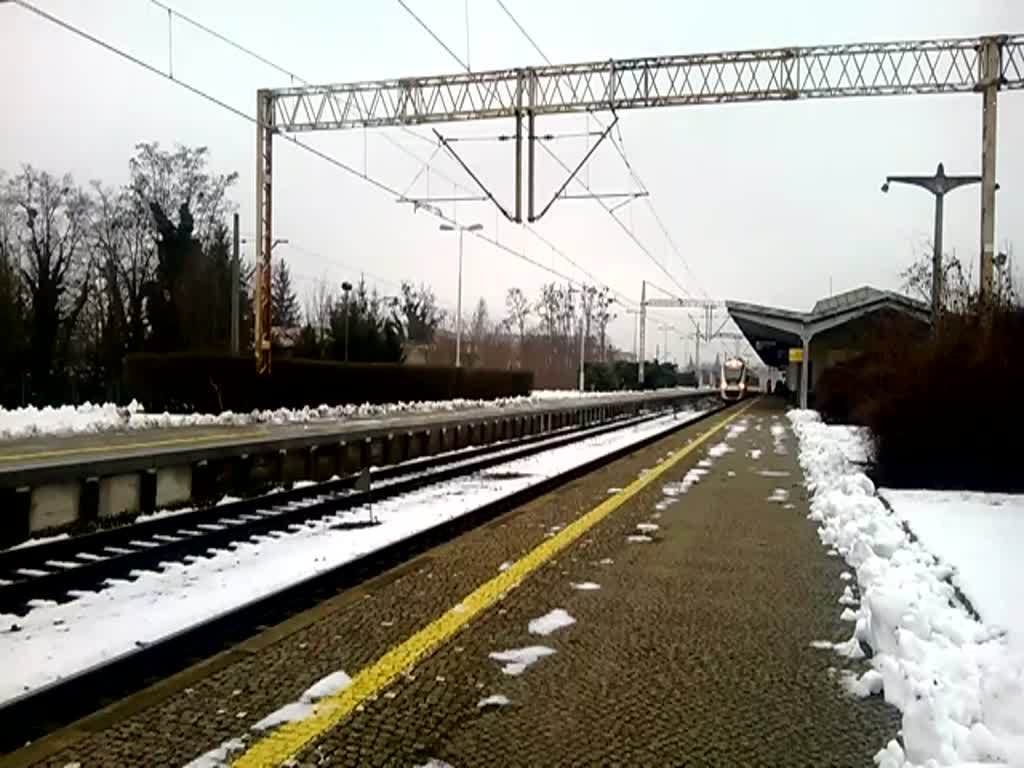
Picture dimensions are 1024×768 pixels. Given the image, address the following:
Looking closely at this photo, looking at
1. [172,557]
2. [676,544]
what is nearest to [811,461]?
[676,544]

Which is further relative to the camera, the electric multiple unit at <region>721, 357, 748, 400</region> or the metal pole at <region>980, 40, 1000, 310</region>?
the electric multiple unit at <region>721, 357, 748, 400</region>

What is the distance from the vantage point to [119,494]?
11000mm

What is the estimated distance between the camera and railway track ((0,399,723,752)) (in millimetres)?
5160

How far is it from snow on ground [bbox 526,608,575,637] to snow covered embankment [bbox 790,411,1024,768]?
195 cm

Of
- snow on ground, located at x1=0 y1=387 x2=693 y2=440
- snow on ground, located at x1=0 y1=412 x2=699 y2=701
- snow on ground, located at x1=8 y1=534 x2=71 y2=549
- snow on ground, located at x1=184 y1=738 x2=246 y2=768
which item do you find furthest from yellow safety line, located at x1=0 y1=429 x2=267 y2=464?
snow on ground, located at x1=184 y1=738 x2=246 y2=768

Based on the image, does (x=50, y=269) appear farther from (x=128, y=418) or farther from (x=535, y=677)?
(x=535, y=677)

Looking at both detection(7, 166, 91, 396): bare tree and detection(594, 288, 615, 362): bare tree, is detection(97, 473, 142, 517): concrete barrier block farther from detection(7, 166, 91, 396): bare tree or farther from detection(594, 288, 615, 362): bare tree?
detection(594, 288, 615, 362): bare tree

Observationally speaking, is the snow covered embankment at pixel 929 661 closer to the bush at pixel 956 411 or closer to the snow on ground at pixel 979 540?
the snow on ground at pixel 979 540

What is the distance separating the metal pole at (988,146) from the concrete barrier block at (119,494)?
15.1 metres

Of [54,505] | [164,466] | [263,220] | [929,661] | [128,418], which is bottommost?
[128,418]

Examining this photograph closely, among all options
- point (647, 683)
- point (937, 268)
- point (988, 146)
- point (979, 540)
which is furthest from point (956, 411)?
point (647, 683)

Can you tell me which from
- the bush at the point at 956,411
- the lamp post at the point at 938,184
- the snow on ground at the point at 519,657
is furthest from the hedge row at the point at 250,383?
the snow on ground at the point at 519,657

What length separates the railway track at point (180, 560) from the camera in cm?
516

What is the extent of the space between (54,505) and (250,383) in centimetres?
2549
